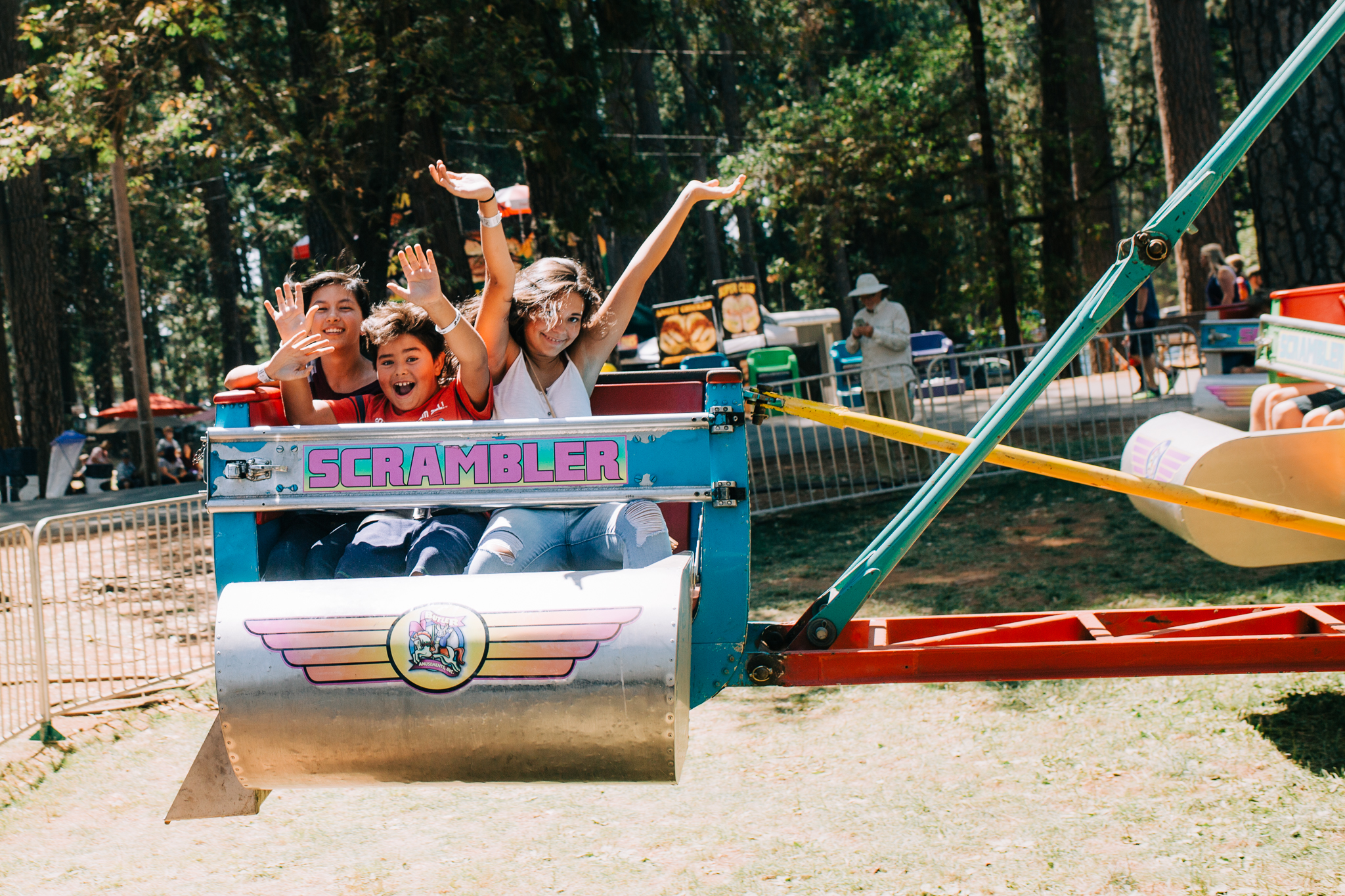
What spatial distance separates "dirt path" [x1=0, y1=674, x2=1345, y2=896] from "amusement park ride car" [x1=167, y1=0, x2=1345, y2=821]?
75cm

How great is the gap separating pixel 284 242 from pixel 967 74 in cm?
2525

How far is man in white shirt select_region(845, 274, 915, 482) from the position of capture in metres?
9.94

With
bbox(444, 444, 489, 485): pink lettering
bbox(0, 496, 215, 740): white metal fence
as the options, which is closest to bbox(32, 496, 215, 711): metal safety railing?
bbox(0, 496, 215, 740): white metal fence

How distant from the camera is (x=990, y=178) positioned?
491 inches

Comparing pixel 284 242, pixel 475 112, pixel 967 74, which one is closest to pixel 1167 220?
pixel 475 112

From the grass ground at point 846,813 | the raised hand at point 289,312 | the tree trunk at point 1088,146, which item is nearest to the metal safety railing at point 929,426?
the tree trunk at point 1088,146

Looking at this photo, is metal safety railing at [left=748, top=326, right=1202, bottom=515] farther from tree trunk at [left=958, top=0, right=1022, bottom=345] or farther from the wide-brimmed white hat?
tree trunk at [left=958, top=0, right=1022, bottom=345]

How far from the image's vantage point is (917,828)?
3.83m

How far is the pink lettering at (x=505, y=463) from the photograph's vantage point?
293 centimetres

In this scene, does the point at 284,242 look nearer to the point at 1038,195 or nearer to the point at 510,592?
the point at 1038,195

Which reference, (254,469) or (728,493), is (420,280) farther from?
(728,493)

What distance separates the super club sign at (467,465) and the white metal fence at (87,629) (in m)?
2.00

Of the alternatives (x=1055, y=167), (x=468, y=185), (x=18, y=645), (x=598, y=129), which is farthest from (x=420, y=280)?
(x=1055, y=167)

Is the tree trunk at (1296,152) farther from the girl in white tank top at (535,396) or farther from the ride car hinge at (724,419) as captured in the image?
the ride car hinge at (724,419)
